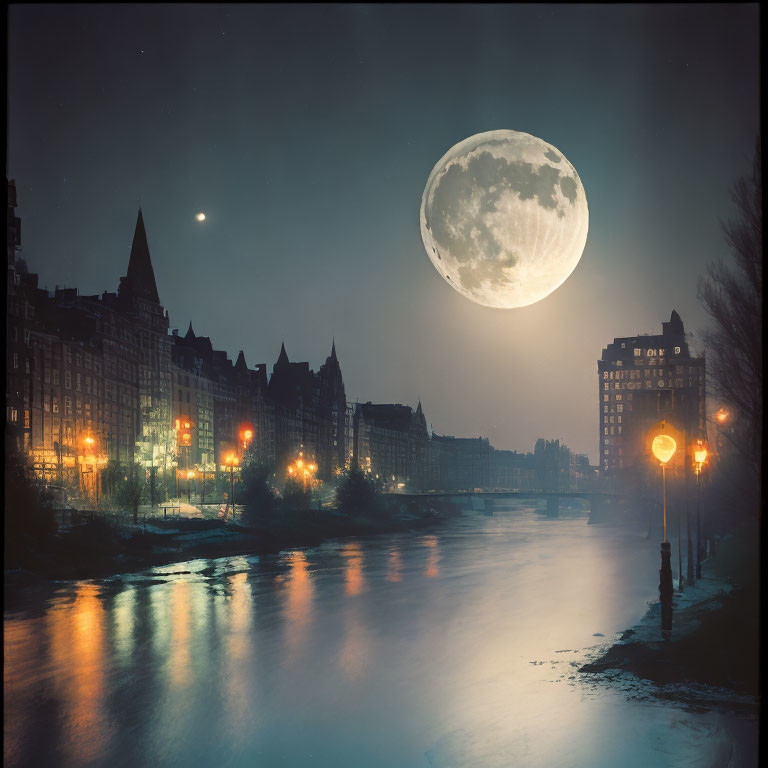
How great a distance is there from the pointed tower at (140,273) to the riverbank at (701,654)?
85.0 metres

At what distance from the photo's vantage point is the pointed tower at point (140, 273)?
3755 inches

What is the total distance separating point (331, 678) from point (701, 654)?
9213 mm

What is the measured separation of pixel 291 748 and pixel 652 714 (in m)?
6.37

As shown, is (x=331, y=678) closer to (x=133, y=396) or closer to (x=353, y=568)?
(x=353, y=568)

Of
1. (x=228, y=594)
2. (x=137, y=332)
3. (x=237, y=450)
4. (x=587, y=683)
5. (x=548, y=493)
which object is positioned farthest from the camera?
(x=548, y=493)

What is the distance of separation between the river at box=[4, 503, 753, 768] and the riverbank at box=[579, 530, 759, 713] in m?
0.78

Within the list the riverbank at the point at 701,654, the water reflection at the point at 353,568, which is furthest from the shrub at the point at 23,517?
the riverbank at the point at 701,654

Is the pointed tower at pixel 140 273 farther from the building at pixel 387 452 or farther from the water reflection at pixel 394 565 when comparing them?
the building at pixel 387 452

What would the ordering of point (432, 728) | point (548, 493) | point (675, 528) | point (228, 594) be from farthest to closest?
point (548, 493)
point (675, 528)
point (228, 594)
point (432, 728)

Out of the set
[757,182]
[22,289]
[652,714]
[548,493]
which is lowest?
[548,493]

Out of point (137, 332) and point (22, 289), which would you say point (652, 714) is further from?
point (137, 332)

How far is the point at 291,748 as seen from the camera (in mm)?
13438

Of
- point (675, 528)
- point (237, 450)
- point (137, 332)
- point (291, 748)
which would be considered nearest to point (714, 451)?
point (675, 528)

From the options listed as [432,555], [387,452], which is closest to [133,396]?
[432,555]
